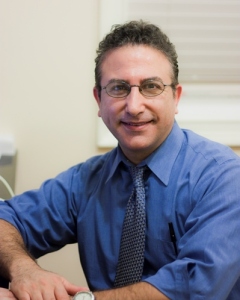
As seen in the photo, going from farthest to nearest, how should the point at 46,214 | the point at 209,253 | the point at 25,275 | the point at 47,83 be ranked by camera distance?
1. the point at 47,83
2. the point at 46,214
3. the point at 25,275
4. the point at 209,253

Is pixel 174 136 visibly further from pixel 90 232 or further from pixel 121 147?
pixel 90 232

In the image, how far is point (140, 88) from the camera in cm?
126

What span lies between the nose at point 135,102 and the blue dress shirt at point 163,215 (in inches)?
6.0

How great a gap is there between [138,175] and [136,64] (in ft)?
1.10

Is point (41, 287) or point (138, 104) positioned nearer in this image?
point (41, 287)

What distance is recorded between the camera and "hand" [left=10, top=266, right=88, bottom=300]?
1.07m

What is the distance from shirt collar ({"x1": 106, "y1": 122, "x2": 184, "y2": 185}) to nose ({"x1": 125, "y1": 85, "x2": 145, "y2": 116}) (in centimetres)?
15

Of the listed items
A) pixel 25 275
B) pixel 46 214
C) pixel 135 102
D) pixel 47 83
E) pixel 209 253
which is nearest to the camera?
pixel 209 253

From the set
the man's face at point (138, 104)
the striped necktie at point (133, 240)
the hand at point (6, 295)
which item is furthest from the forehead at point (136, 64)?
the hand at point (6, 295)

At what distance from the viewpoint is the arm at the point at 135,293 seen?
1051 mm

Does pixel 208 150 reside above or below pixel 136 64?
below

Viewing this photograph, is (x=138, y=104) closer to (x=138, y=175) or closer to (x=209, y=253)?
(x=138, y=175)

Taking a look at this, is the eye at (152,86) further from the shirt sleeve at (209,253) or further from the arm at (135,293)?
the arm at (135,293)

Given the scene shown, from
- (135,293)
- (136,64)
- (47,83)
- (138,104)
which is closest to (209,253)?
(135,293)
